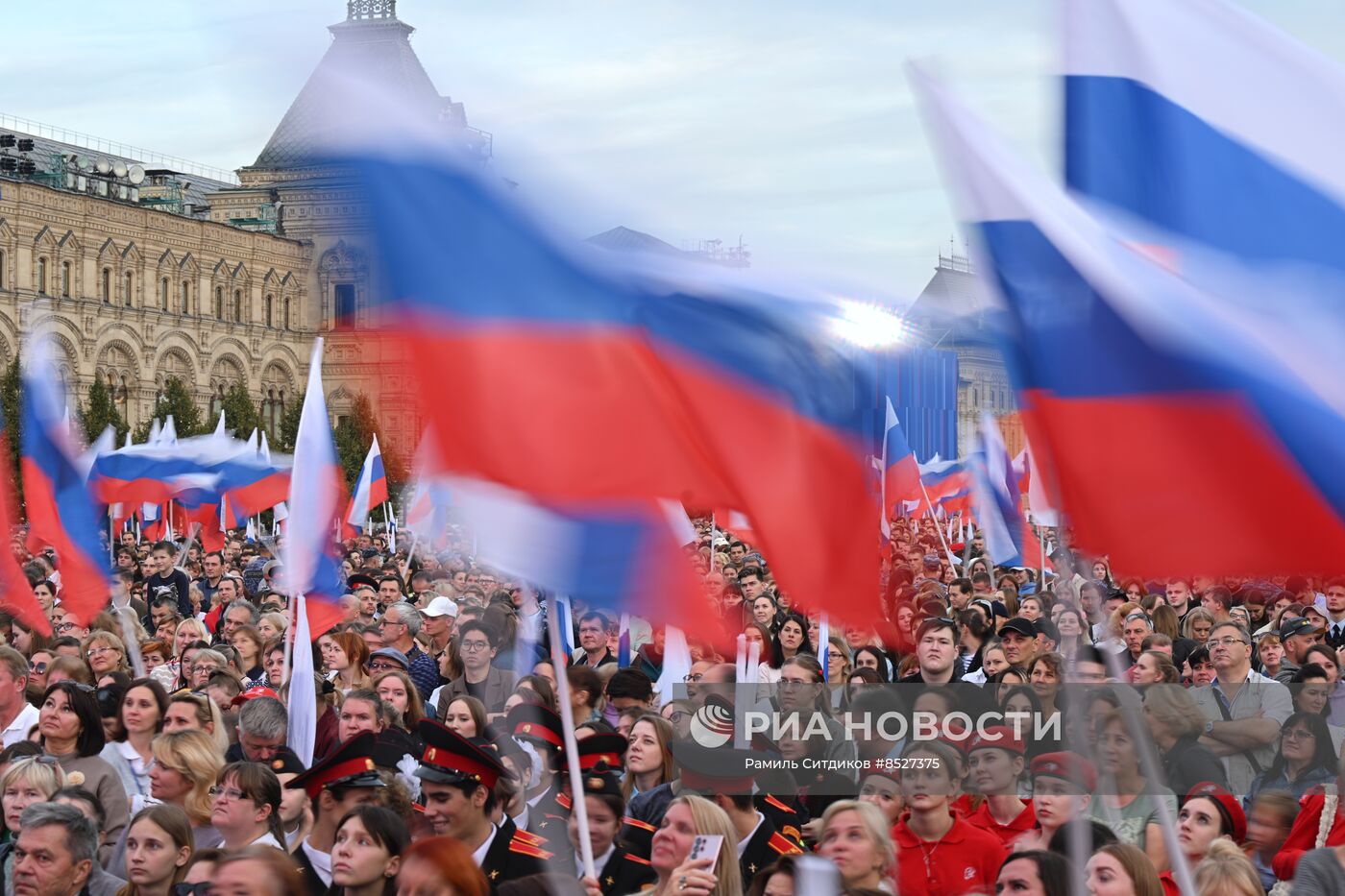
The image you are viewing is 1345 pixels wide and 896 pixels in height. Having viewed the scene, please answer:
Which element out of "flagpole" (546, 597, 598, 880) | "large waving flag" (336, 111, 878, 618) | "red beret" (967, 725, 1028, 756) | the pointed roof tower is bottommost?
"red beret" (967, 725, 1028, 756)

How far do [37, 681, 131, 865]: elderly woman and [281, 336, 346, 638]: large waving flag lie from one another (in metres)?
2.34

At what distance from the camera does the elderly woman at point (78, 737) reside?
23.4 feet

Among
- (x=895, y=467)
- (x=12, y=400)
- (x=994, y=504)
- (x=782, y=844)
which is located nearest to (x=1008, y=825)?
(x=782, y=844)

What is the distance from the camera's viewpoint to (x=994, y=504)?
713 inches

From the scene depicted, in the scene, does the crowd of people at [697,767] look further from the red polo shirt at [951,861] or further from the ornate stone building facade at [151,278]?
the ornate stone building facade at [151,278]

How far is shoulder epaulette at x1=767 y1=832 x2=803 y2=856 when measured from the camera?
6277 mm

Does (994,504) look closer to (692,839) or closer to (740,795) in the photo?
(740,795)

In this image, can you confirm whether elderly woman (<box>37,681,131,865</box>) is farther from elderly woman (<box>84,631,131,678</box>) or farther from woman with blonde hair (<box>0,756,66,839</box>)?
elderly woman (<box>84,631,131,678</box>)

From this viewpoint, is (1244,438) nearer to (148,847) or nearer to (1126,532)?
(1126,532)

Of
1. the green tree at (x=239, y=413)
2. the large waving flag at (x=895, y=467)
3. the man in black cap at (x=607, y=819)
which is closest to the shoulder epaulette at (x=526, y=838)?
the man in black cap at (x=607, y=819)

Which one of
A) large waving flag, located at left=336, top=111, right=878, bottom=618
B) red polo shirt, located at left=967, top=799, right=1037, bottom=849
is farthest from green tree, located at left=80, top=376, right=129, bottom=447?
large waving flag, located at left=336, top=111, right=878, bottom=618

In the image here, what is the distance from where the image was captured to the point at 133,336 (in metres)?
59.6

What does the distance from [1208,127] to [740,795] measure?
2.89 metres

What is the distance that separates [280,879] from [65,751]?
2773mm
